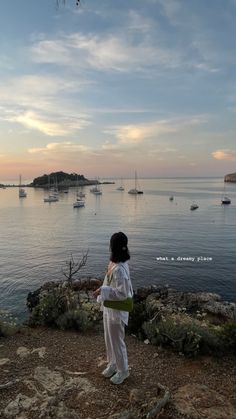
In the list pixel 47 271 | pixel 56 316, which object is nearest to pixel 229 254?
pixel 47 271

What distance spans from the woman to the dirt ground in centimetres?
37

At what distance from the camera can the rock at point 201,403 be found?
15.4ft

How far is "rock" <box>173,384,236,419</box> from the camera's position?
470cm

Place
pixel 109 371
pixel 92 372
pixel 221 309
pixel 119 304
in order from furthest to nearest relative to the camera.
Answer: pixel 221 309 < pixel 92 372 < pixel 109 371 < pixel 119 304

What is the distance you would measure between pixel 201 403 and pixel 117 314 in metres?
1.72

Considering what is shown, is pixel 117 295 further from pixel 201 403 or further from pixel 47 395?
pixel 201 403

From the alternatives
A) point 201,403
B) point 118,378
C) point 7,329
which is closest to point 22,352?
point 7,329

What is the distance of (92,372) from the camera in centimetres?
586

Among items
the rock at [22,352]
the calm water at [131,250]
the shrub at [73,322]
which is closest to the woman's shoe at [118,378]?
the rock at [22,352]

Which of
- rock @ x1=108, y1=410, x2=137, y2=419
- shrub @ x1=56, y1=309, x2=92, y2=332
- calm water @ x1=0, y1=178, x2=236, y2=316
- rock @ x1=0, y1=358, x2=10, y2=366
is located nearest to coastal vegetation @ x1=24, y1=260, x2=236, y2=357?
shrub @ x1=56, y1=309, x2=92, y2=332

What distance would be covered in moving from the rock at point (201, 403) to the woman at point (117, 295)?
0.93m

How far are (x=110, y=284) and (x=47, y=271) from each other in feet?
78.1

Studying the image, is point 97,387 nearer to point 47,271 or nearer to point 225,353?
point 225,353

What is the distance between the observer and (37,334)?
26.0 ft
